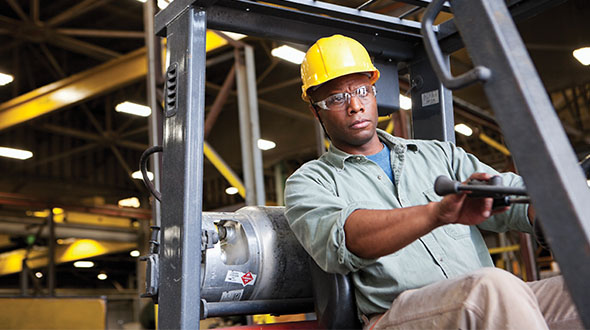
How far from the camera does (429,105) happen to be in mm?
2791

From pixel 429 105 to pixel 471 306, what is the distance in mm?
1333

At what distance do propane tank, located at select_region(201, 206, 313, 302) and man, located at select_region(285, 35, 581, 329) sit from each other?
259 millimetres

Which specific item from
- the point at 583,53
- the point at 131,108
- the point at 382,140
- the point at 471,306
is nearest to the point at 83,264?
the point at 131,108

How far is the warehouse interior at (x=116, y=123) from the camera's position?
9461mm

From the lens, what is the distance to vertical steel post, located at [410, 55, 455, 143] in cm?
274

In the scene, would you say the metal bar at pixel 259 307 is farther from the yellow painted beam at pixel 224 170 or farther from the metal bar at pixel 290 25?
the yellow painted beam at pixel 224 170

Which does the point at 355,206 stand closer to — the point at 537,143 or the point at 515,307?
the point at 515,307

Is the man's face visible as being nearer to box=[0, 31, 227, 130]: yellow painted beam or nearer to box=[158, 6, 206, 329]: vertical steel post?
box=[158, 6, 206, 329]: vertical steel post

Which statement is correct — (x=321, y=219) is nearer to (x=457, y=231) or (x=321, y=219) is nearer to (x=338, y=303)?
(x=338, y=303)

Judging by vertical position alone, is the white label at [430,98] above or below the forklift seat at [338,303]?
above

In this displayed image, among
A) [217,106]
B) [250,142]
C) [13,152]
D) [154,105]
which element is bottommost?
[250,142]

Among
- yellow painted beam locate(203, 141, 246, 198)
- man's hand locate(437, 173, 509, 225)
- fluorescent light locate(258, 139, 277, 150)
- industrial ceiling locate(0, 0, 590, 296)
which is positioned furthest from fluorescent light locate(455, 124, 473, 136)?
man's hand locate(437, 173, 509, 225)

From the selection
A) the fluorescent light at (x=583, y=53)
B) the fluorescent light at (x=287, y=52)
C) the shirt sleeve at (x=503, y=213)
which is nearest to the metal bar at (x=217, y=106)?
the fluorescent light at (x=287, y=52)

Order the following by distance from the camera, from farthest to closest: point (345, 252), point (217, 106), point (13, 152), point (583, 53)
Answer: point (13, 152), point (583, 53), point (217, 106), point (345, 252)
